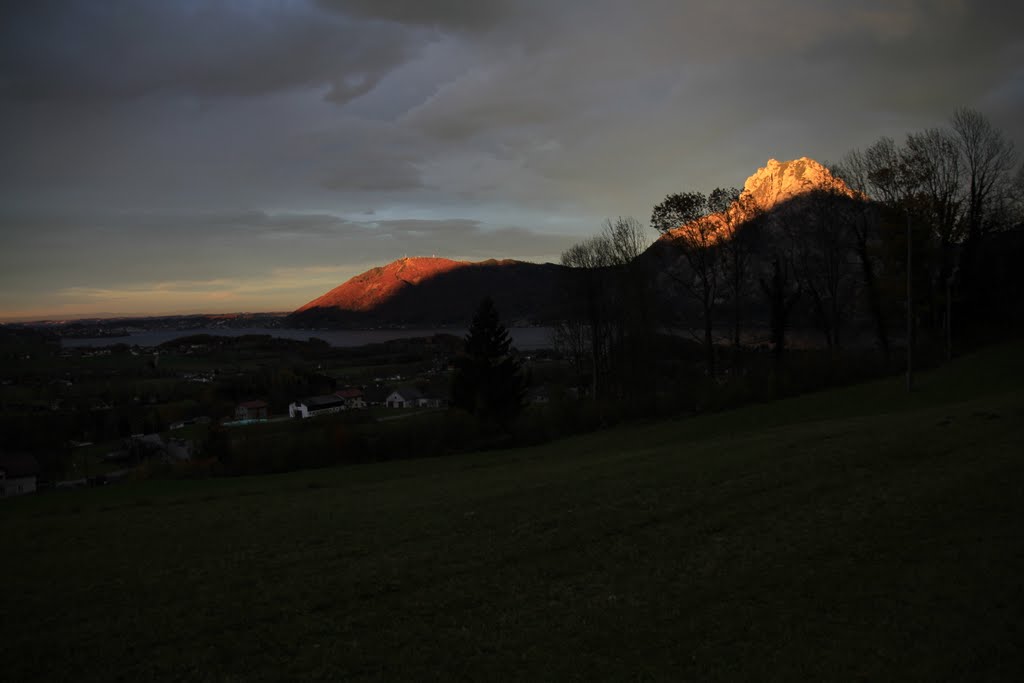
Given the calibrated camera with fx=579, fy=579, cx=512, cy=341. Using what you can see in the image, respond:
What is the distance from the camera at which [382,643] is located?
582cm

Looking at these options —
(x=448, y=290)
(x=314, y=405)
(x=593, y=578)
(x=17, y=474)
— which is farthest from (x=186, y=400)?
(x=448, y=290)

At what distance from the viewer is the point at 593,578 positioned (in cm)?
706

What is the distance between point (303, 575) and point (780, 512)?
693cm

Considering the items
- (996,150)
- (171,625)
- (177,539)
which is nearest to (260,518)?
(177,539)

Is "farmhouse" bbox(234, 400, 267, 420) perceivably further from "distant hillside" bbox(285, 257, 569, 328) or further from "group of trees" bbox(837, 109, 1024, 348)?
"group of trees" bbox(837, 109, 1024, 348)

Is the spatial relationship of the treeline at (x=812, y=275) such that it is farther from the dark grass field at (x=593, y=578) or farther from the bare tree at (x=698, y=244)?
the dark grass field at (x=593, y=578)

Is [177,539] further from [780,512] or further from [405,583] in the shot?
[780,512]

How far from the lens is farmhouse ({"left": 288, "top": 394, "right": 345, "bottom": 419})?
71938 millimetres

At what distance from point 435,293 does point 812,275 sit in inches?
5476

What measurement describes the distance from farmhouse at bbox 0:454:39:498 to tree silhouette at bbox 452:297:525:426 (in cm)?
2749

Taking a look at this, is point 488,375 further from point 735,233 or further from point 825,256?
point 825,256

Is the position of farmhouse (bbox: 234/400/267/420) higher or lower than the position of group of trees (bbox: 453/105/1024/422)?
lower

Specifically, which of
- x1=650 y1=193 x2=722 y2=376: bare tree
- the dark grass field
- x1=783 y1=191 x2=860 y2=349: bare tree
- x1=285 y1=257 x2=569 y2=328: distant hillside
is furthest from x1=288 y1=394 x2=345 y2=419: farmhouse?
the dark grass field

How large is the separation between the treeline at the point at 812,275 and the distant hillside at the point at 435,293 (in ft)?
244
